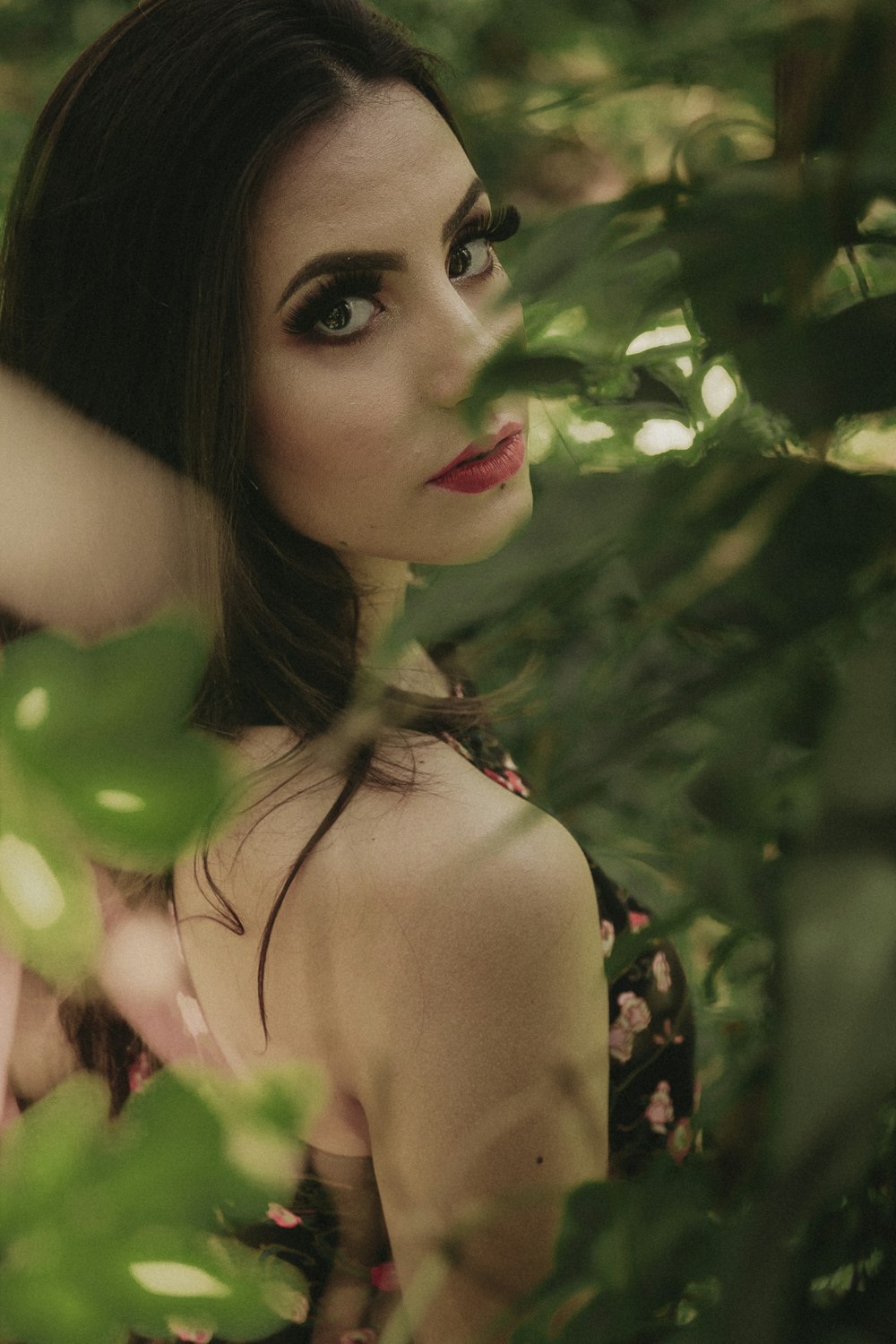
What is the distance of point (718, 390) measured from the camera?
0.69 m

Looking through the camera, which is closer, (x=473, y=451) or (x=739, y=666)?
(x=739, y=666)

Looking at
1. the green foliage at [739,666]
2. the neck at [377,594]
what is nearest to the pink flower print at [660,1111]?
the neck at [377,594]

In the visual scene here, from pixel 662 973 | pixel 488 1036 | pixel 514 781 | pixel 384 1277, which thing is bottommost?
pixel 384 1277

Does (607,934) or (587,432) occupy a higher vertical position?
(587,432)

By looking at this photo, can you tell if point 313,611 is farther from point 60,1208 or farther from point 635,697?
point 60,1208

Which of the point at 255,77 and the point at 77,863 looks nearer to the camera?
the point at 77,863

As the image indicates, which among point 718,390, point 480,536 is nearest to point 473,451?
point 480,536

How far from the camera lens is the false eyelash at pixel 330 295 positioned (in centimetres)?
88

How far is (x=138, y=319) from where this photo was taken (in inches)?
38.0

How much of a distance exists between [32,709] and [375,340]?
651 millimetres

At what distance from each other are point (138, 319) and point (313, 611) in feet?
1.06

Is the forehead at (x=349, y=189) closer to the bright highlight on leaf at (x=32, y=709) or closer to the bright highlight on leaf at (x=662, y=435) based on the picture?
the bright highlight on leaf at (x=662, y=435)

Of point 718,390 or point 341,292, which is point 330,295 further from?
point 718,390

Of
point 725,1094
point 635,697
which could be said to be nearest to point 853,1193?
point 725,1094
